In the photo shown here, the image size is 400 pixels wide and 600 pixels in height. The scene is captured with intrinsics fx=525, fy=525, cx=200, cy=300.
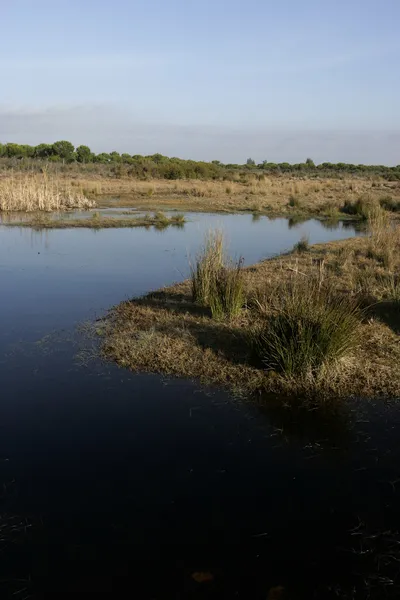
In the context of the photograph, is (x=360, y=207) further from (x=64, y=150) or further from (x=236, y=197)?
(x=64, y=150)

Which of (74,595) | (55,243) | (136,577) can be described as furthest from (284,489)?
(55,243)

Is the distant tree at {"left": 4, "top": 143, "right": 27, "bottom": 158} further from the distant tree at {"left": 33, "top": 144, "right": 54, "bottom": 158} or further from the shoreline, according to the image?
the shoreline

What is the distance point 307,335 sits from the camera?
214 inches

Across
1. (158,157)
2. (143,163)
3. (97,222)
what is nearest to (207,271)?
(97,222)

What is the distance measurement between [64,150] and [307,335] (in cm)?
5974

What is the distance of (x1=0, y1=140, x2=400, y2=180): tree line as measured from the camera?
146 ft

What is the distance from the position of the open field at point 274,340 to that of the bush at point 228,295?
3 cm

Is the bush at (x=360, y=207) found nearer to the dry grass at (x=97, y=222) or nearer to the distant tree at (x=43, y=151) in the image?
the dry grass at (x=97, y=222)

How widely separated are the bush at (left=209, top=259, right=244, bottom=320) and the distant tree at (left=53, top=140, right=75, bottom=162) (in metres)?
54.9

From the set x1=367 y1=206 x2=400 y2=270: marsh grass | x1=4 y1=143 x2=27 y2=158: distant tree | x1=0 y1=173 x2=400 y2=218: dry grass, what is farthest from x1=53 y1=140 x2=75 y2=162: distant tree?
x1=367 y1=206 x2=400 y2=270: marsh grass

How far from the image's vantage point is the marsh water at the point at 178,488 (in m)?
3.02

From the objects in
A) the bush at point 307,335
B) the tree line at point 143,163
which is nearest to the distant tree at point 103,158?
the tree line at point 143,163

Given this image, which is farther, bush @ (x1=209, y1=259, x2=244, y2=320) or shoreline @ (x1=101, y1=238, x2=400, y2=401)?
bush @ (x1=209, y1=259, x2=244, y2=320)

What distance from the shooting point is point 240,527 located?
337 centimetres
